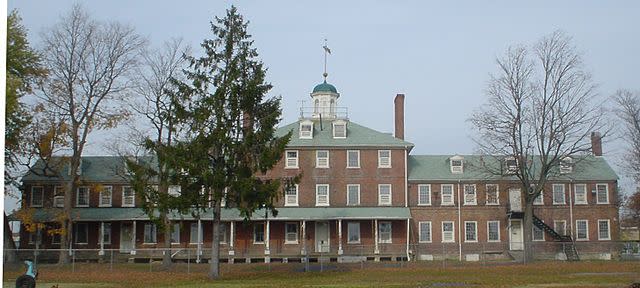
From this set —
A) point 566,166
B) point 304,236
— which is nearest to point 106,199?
point 304,236

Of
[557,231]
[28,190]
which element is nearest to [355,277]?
[557,231]

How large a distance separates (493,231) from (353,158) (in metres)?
11.1

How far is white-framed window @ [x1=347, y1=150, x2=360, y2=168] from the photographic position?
5262 centimetres

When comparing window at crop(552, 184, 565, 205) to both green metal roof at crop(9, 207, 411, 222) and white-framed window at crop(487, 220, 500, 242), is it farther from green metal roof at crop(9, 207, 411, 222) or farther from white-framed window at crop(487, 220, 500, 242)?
green metal roof at crop(9, 207, 411, 222)

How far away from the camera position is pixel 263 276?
33.7 metres

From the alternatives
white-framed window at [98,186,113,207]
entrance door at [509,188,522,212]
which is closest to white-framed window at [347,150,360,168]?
entrance door at [509,188,522,212]

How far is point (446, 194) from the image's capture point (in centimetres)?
5328

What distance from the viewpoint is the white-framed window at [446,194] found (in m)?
53.1

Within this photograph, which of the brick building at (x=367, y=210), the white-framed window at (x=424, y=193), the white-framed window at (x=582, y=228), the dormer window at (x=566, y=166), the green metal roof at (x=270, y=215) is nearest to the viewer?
the dormer window at (x=566, y=166)

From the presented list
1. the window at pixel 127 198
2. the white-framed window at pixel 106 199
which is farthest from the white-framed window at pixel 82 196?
the window at pixel 127 198

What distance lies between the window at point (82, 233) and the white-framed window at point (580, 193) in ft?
114

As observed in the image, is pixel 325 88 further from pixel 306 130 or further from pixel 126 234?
pixel 126 234

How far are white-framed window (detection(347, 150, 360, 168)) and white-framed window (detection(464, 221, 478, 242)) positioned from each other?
8.72 meters

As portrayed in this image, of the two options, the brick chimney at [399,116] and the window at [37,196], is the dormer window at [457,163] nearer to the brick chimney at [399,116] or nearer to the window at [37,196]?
the brick chimney at [399,116]
